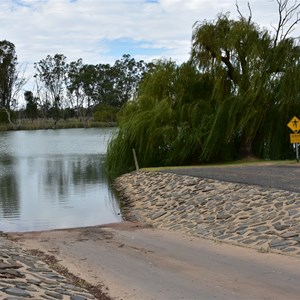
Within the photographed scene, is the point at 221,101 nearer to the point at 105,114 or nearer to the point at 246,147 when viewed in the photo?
the point at 246,147

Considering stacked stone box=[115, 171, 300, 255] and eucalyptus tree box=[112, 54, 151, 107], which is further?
eucalyptus tree box=[112, 54, 151, 107]

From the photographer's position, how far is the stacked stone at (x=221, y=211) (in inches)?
387

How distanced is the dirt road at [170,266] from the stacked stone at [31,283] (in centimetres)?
55

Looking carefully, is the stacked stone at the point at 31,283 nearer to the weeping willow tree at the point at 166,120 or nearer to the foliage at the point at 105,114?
the weeping willow tree at the point at 166,120

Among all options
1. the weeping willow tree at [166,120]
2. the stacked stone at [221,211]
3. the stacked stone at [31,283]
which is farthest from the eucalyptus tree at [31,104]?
the stacked stone at [31,283]

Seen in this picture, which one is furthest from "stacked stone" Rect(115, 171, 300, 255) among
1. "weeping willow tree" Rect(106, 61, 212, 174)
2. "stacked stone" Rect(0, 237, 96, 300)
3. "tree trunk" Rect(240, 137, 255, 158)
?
"tree trunk" Rect(240, 137, 255, 158)

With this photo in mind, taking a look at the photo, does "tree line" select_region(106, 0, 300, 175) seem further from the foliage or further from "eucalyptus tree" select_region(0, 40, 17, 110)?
"eucalyptus tree" select_region(0, 40, 17, 110)

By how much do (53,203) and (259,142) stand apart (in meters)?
10.3

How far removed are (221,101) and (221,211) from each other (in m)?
10.9

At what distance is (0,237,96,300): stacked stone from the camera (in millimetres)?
5641

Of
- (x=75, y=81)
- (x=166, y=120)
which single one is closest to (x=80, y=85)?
(x=75, y=81)

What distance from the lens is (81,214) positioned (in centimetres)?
1596

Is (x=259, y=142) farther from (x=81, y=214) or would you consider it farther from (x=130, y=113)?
(x=81, y=214)

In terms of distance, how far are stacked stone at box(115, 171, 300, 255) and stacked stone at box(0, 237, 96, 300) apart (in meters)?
3.83
